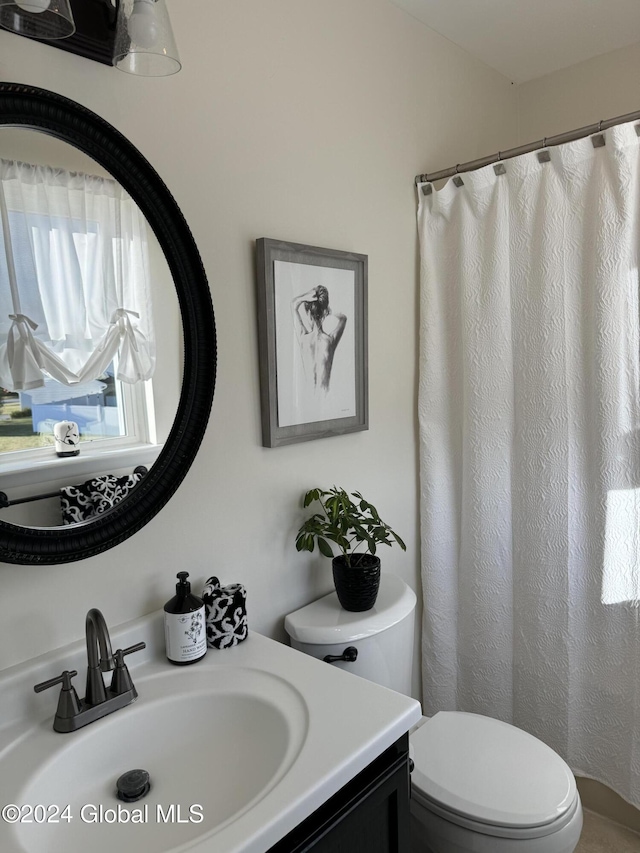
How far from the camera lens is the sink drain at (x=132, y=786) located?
1011 millimetres

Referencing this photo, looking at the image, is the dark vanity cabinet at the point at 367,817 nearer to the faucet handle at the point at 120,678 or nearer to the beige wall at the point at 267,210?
the faucet handle at the point at 120,678

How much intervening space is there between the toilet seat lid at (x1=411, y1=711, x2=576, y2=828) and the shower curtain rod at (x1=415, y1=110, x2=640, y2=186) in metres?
1.52

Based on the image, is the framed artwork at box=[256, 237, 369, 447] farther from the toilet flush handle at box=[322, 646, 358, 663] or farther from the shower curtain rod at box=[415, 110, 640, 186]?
the toilet flush handle at box=[322, 646, 358, 663]

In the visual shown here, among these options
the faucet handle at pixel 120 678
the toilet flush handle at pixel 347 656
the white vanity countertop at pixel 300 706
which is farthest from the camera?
the toilet flush handle at pixel 347 656

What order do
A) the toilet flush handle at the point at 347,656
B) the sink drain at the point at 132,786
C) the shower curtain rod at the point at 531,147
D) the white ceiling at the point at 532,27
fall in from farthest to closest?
the white ceiling at the point at 532,27 < the shower curtain rod at the point at 531,147 < the toilet flush handle at the point at 347,656 < the sink drain at the point at 132,786

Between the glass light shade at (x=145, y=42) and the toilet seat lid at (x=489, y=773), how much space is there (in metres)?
1.53

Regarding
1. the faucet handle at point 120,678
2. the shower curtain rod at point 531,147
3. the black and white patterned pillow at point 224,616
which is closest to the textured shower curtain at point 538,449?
the shower curtain rod at point 531,147

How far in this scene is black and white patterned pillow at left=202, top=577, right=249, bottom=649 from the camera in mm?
1305

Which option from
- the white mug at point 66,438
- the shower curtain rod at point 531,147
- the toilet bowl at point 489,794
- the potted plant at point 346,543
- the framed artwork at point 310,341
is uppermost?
the shower curtain rod at point 531,147

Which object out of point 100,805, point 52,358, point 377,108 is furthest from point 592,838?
point 377,108

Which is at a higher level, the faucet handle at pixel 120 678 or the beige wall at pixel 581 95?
the beige wall at pixel 581 95

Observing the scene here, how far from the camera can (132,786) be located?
101 cm

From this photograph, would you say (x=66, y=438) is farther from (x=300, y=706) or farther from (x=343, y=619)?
(x=343, y=619)

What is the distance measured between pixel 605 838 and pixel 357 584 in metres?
1.17
